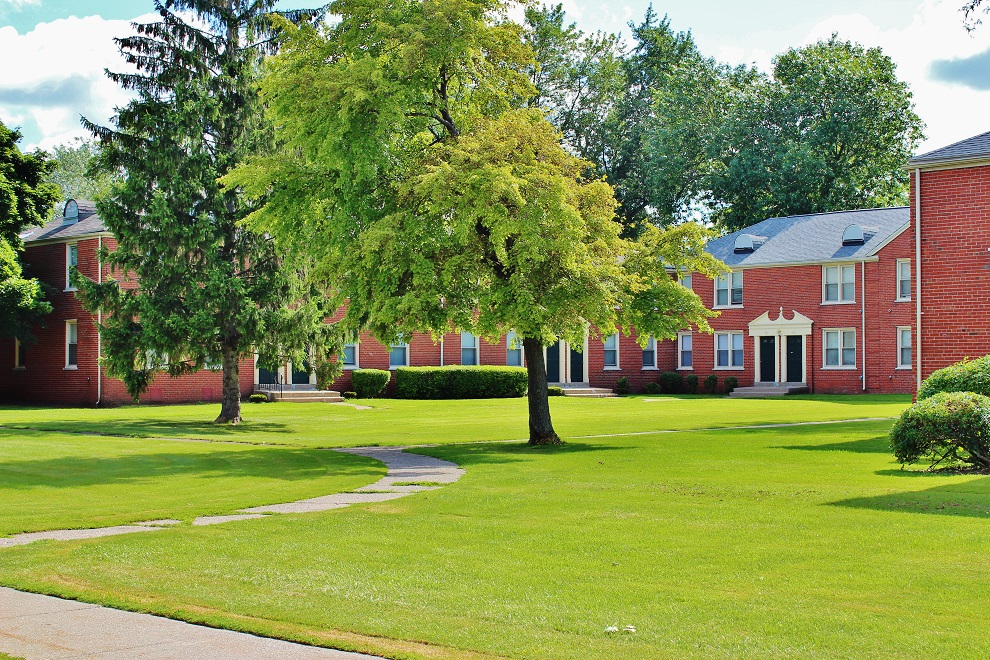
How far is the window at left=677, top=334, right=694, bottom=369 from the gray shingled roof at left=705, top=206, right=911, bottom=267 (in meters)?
4.38

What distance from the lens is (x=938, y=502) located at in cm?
1290

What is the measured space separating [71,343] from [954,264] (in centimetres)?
3213

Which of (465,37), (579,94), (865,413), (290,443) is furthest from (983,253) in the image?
(579,94)

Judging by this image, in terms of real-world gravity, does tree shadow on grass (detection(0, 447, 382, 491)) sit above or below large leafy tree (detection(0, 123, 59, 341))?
below

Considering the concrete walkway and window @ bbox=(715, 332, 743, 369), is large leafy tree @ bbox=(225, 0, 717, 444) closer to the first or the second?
the concrete walkway

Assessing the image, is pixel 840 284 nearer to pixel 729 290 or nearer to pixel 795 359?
pixel 795 359

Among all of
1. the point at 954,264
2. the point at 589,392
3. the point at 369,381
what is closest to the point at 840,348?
the point at 589,392

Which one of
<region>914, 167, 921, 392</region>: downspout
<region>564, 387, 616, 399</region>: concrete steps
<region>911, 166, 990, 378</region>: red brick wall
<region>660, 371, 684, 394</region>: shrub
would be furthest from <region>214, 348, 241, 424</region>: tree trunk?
<region>660, 371, 684, 394</region>: shrub

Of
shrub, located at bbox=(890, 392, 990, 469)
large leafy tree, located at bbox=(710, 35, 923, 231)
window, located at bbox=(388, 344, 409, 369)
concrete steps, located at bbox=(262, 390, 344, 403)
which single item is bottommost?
concrete steps, located at bbox=(262, 390, 344, 403)

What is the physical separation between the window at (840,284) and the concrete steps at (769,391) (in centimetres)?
408

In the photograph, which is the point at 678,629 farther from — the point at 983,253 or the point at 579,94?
the point at 579,94

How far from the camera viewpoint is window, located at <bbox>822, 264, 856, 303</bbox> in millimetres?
47375

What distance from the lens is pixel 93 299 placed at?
103 feet

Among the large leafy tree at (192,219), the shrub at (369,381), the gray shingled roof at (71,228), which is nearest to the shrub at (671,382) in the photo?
the shrub at (369,381)
